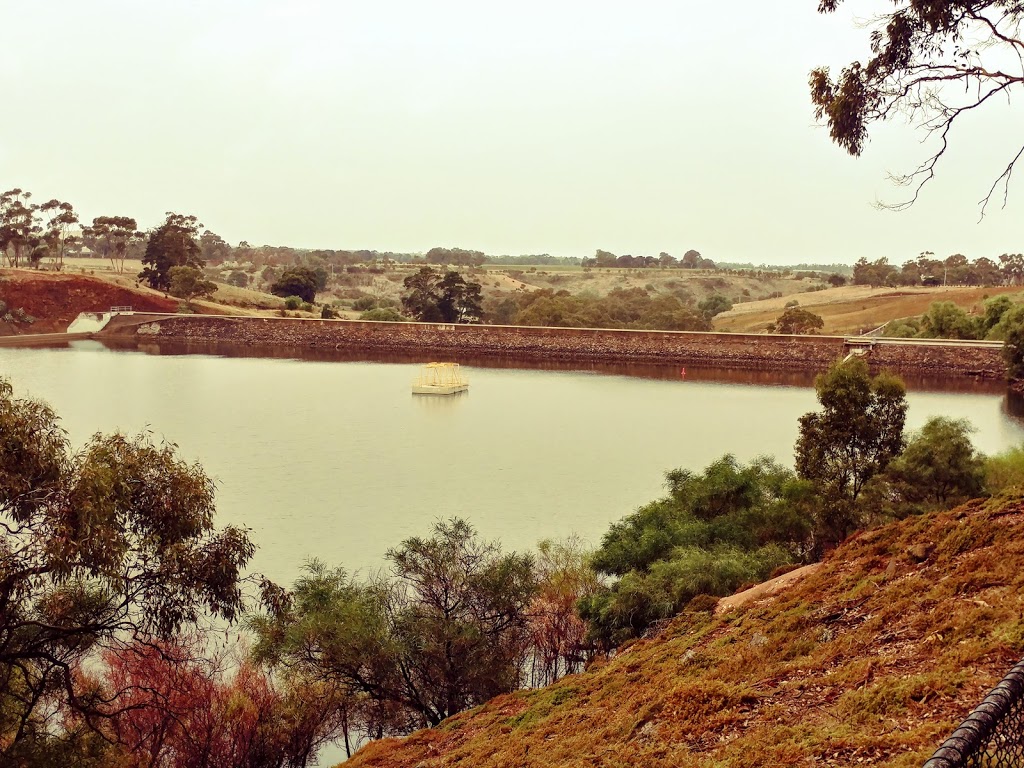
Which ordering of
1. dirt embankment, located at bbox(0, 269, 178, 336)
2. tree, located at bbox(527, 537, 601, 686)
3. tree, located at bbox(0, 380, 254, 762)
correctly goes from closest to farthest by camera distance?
1. tree, located at bbox(0, 380, 254, 762)
2. tree, located at bbox(527, 537, 601, 686)
3. dirt embankment, located at bbox(0, 269, 178, 336)

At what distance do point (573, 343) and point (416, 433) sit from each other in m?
26.0

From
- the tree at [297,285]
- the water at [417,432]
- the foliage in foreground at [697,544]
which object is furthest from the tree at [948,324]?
the tree at [297,285]

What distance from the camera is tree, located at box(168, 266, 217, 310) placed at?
2384 inches

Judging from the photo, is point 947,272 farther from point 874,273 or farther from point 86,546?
point 86,546

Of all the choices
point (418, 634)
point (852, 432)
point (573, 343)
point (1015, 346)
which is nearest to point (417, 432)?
point (852, 432)

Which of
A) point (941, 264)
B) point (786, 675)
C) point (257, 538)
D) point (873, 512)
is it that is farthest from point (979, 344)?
point (941, 264)

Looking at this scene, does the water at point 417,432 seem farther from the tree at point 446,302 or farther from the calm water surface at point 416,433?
the tree at point 446,302

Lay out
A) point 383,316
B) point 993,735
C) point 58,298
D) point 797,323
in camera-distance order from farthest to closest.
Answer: point 383,316 → point 58,298 → point 797,323 → point 993,735

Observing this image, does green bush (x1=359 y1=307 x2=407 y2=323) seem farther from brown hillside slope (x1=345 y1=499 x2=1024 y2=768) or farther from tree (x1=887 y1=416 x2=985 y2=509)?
brown hillside slope (x1=345 y1=499 x2=1024 y2=768)

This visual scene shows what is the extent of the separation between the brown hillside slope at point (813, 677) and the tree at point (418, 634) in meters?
0.89

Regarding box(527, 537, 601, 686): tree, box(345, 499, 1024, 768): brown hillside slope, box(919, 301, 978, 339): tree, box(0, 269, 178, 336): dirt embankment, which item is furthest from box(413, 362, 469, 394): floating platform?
box(0, 269, 178, 336): dirt embankment

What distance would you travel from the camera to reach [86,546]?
562cm

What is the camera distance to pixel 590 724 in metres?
6.32

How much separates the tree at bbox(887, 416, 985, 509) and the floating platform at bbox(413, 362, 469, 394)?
2043 cm
